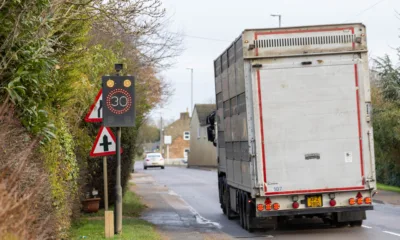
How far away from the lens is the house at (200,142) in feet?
240

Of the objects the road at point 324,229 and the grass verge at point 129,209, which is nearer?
the road at point 324,229

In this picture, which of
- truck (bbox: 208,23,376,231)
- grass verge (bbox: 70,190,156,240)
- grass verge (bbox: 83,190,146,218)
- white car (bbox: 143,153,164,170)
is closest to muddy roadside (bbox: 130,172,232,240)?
grass verge (bbox: 83,190,146,218)

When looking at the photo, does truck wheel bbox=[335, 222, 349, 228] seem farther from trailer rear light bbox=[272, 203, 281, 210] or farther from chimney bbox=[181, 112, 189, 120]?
chimney bbox=[181, 112, 189, 120]

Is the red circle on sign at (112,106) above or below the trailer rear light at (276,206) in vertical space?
above

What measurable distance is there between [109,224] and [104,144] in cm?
170

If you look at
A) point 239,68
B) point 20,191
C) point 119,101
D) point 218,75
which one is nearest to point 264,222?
point 239,68

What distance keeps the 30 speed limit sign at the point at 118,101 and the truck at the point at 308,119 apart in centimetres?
237

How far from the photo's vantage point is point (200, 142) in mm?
78188

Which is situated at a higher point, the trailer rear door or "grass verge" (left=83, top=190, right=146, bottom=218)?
the trailer rear door

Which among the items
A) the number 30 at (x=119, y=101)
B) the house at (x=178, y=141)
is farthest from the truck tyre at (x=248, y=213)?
the house at (x=178, y=141)

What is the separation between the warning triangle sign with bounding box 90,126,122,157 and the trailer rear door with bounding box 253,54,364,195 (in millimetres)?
2993

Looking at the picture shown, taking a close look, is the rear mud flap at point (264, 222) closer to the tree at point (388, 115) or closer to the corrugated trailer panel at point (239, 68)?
the corrugated trailer panel at point (239, 68)

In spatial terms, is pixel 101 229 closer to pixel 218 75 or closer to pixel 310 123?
pixel 310 123

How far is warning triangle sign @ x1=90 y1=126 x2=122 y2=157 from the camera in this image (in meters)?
13.9
